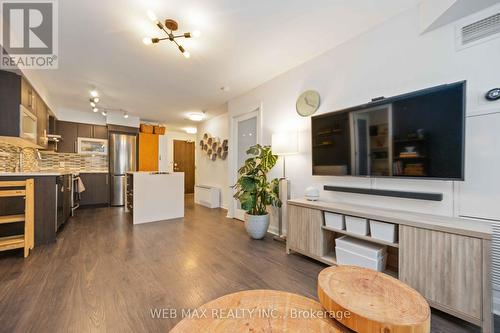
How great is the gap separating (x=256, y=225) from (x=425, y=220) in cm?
203

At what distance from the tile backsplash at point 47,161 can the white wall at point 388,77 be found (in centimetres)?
466

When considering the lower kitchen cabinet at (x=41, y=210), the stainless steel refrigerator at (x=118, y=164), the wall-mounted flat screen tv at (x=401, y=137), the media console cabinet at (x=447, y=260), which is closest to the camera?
the media console cabinet at (x=447, y=260)

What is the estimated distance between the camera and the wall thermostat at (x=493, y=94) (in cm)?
152

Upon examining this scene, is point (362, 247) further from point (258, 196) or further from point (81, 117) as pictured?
point (81, 117)

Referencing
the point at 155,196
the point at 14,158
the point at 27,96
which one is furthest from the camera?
the point at 155,196

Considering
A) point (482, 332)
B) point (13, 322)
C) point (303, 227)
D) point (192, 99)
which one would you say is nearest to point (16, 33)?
point (192, 99)

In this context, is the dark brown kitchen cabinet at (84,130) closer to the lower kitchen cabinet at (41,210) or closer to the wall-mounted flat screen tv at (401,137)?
the lower kitchen cabinet at (41,210)

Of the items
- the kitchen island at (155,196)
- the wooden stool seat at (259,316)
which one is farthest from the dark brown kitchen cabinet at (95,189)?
the wooden stool seat at (259,316)

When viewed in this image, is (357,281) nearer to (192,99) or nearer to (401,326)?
(401,326)

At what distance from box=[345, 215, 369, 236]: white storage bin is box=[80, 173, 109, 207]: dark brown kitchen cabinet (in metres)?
6.04

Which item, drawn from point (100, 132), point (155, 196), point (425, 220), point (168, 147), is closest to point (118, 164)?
point (100, 132)

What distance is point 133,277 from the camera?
6.60 feet

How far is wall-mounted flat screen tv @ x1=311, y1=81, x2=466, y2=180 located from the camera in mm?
1594

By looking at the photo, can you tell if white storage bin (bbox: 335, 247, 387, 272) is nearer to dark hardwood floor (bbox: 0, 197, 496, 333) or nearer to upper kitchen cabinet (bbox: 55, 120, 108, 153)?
dark hardwood floor (bbox: 0, 197, 496, 333)
